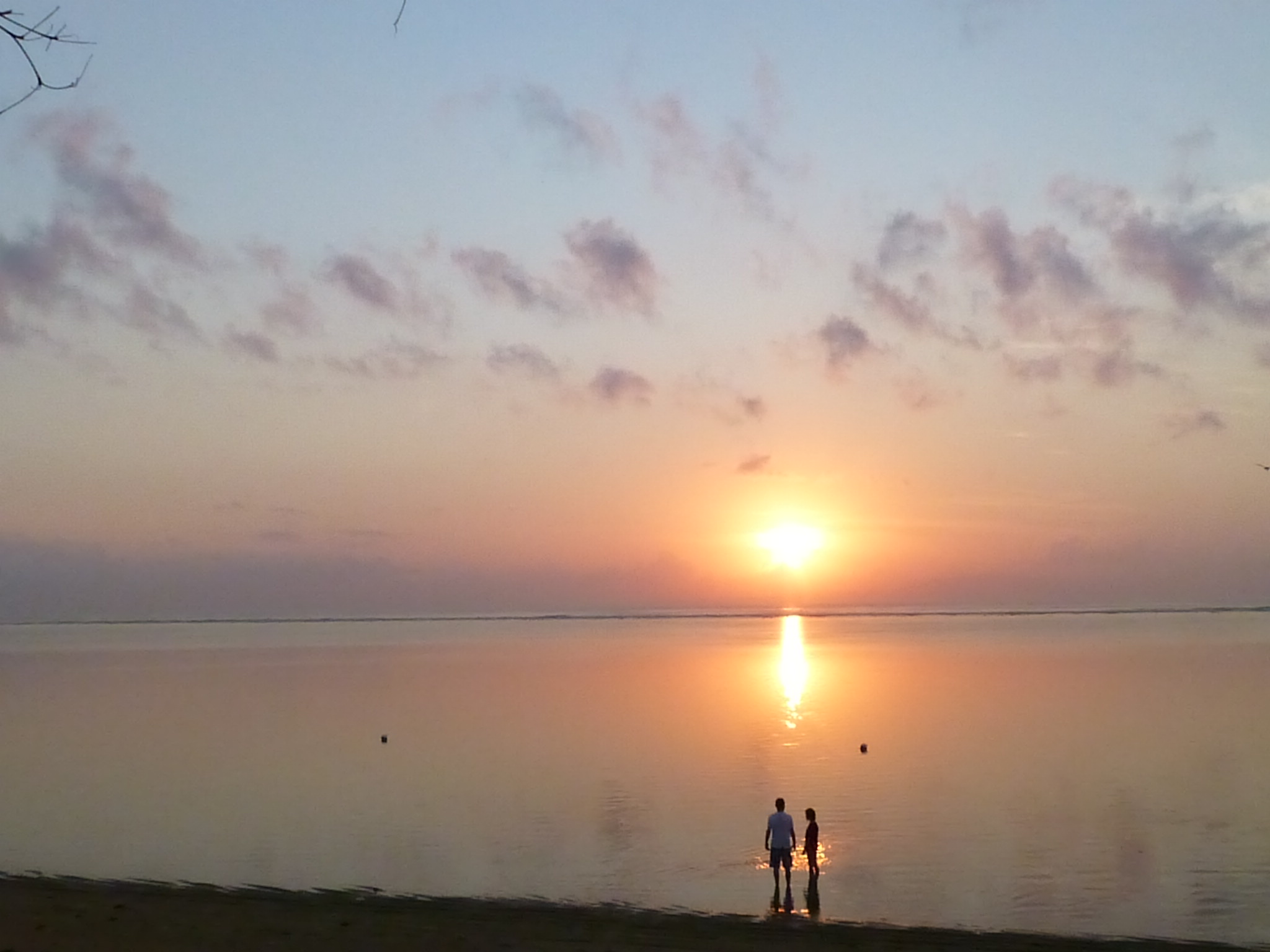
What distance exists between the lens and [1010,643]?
566 ft

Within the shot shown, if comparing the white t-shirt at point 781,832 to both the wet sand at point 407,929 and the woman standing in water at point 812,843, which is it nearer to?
the woman standing in water at point 812,843

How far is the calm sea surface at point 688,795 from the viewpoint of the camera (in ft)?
89.4

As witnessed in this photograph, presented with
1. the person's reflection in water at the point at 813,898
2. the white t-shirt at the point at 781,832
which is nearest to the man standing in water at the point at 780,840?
the white t-shirt at the point at 781,832

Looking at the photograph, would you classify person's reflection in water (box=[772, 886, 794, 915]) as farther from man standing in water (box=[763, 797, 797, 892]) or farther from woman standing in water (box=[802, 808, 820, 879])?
woman standing in water (box=[802, 808, 820, 879])

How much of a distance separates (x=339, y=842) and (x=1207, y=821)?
24.6m

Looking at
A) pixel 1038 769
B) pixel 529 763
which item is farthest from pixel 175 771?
pixel 1038 769

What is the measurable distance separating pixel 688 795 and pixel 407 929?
21429mm

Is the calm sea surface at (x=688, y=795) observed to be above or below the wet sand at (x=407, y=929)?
above

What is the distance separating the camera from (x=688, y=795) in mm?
40312

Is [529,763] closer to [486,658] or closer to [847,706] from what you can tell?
[847,706]

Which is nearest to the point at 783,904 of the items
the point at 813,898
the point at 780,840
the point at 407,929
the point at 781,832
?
the point at 813,898

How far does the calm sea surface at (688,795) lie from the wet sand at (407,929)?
2.71 m

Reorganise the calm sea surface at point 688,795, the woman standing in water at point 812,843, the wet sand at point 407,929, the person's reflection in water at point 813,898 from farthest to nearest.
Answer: the calm sea surface at point 688,795, the woman standing in water at point 812,843, the person's reflection in water at point 813,898, the wet sand at point 407,929

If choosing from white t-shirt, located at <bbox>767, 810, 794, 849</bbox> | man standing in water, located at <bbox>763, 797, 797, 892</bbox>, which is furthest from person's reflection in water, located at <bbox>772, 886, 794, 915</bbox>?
white t-shirt, located at <bbox>767, 810, 794, 849</bbox>
